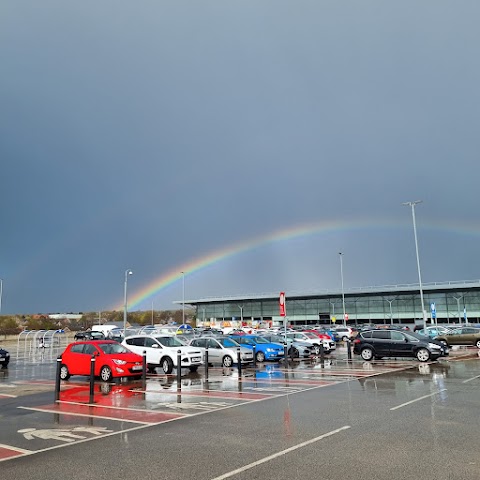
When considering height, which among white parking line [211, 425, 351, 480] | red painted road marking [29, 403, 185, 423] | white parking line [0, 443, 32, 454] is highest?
white parking line [211, 425, 351, 480]

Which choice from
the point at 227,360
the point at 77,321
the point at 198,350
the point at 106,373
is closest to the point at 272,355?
the point at 227,360

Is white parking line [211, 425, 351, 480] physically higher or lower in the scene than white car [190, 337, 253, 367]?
lower

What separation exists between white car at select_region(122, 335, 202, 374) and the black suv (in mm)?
9384

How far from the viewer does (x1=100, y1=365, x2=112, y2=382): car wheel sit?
16891mm

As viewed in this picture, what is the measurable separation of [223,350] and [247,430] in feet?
47.1

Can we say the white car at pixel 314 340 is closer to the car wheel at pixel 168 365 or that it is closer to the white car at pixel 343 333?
the car wheel at pixel 168 365

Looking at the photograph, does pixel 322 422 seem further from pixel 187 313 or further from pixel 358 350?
pixel 187 313

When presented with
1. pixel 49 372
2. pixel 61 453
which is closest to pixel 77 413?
pixel 61 453

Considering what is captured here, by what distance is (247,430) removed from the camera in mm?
8688

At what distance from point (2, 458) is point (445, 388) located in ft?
38.3

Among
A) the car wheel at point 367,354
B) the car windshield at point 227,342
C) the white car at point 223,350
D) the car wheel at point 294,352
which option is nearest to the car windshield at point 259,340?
the car wheel at point 294,352

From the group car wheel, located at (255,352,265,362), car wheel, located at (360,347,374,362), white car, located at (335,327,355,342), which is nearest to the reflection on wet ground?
car wheel, located at (360,347,374,362)

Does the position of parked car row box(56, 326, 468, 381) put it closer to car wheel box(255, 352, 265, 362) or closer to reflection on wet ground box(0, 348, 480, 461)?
car wheel box(255, 352, 265, 362)

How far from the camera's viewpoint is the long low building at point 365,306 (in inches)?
3725
